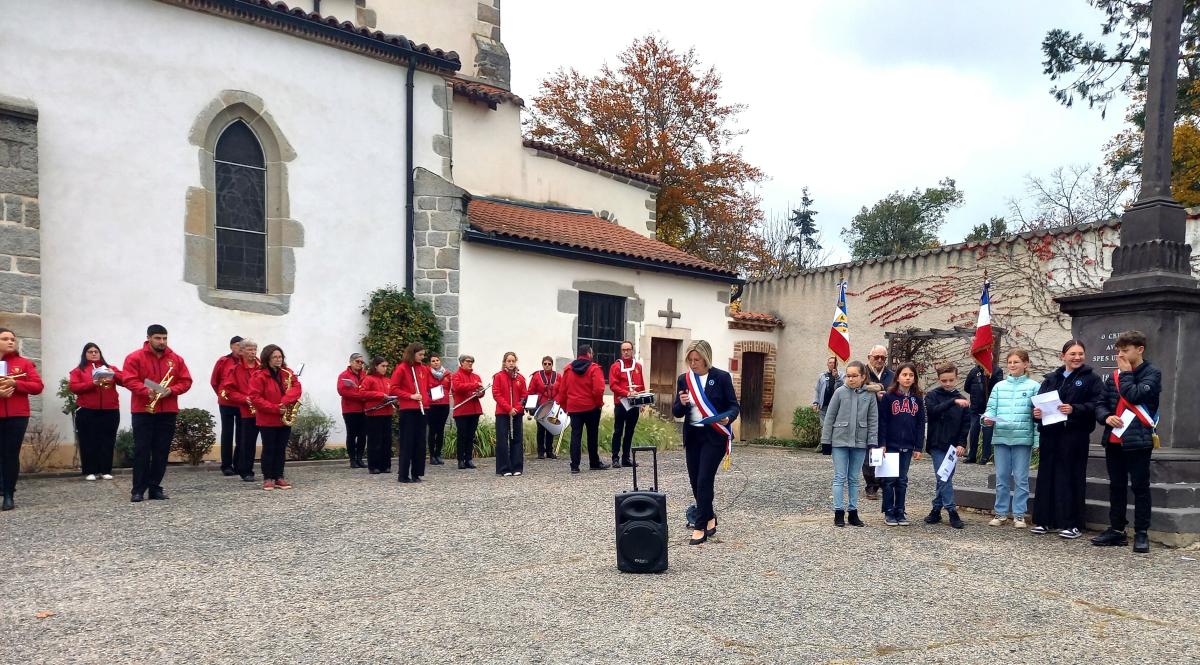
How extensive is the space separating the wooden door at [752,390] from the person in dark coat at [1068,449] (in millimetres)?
12845

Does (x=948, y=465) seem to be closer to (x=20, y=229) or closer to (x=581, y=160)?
(x=20, y=229)

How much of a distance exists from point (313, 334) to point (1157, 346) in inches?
405

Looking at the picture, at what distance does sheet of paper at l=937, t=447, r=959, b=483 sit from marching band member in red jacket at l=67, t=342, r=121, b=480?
8002 millimetres

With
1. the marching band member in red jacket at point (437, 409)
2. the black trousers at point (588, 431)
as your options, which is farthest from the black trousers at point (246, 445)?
the black trousers at point (588, 431)

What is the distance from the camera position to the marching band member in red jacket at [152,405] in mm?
8055

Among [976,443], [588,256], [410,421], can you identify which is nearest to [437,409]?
[410,421]

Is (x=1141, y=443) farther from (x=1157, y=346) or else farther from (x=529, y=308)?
(x=529, y=308)

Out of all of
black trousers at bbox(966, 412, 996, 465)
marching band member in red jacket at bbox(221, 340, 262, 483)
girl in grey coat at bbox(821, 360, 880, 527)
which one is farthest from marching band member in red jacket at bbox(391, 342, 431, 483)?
black trousers at bbox(966, 412, 996, 465)

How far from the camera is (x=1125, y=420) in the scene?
21.0ft

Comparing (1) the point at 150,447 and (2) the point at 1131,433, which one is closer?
(2) the point at 1131,433

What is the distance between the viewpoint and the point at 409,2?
17375mm

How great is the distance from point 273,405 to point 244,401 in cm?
65

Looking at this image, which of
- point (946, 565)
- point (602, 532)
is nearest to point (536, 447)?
point (602, 532)

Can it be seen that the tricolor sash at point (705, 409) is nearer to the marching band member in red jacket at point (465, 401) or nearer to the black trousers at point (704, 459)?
the black trousers at point (704, 459)
